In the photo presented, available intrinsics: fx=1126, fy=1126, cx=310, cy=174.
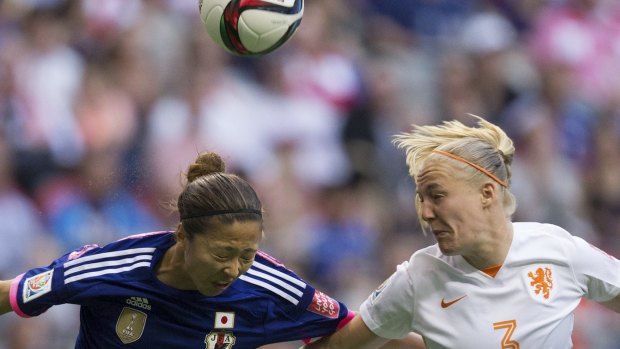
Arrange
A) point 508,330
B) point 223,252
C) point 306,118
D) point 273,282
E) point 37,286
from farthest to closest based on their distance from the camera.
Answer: point 306,118 → point 273,282 → point 37,286 → point 508,330 → point 223,252

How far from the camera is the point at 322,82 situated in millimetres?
8648

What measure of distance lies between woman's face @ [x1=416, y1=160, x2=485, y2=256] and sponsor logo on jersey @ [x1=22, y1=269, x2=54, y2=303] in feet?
4.61

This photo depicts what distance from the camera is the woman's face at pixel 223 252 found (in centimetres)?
397

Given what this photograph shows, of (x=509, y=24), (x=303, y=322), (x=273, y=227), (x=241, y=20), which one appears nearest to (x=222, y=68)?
(x=273, y=227)

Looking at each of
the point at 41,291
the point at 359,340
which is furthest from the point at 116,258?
the point at 359,340

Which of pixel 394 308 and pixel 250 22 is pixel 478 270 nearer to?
pixel 394 308

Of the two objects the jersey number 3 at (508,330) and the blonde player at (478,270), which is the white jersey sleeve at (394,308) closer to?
the blonde player at (478,270)

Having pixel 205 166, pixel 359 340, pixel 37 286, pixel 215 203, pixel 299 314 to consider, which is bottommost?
pixel 359 340

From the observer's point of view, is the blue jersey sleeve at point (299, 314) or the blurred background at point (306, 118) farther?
the blurred background at point (306, 118)

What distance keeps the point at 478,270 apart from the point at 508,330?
25 centimetres

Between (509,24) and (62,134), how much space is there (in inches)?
163

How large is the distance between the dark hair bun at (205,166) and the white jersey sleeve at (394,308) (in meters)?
0.78

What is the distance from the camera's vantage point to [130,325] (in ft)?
13.8

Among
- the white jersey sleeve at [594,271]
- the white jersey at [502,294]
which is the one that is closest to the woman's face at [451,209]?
the white jersey at [502,294]
